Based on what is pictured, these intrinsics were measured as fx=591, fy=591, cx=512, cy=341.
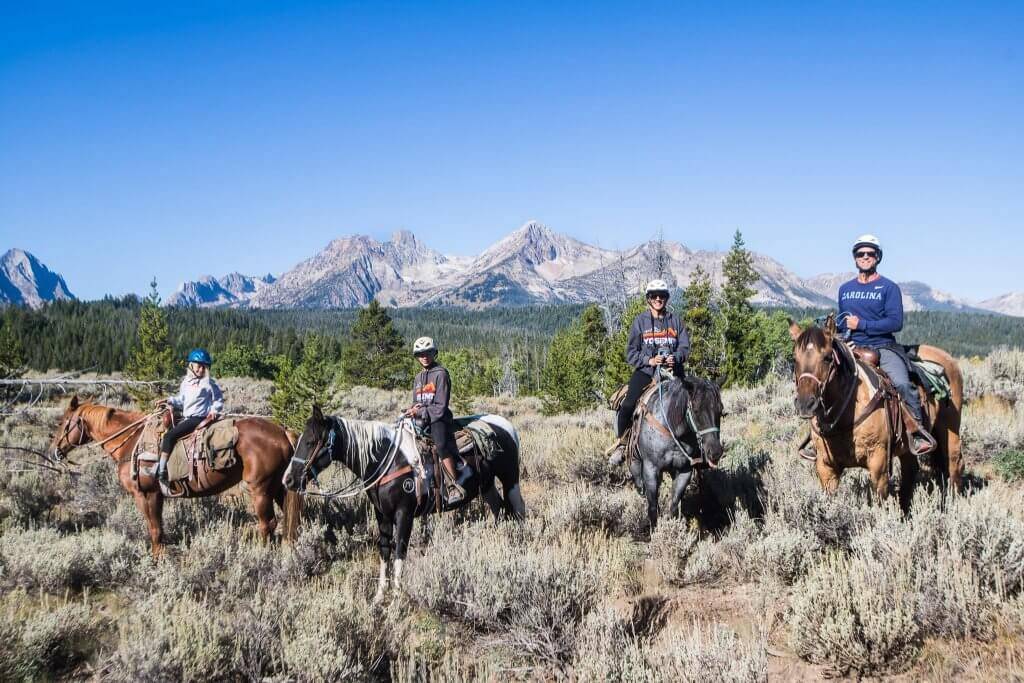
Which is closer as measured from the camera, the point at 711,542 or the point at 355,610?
the point at 355,610

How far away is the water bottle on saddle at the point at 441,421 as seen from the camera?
634 cm

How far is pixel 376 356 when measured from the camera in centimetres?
5166

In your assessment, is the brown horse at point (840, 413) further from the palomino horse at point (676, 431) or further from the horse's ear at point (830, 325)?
the palomino horse at point (676, 431)

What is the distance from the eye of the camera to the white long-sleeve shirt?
740 centimetres

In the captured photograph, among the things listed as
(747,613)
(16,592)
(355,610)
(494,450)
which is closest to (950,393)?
(747,613)

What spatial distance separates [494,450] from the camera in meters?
6.99

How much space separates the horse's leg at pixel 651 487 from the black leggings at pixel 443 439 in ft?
7.12

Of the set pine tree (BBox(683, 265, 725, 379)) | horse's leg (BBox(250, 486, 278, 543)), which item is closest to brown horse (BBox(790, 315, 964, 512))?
horse's leg (BBox(250, 486, 278, 543))

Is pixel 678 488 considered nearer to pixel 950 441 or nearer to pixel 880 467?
pixel 880 467

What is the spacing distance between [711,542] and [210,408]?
612 centimetres

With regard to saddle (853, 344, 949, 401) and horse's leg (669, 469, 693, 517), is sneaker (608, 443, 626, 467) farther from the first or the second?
saddle (853, 344, 949, 401)

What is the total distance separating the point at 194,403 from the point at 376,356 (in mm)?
44952

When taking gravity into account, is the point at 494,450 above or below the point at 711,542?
above

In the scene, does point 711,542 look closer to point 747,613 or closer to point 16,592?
point 747,613
